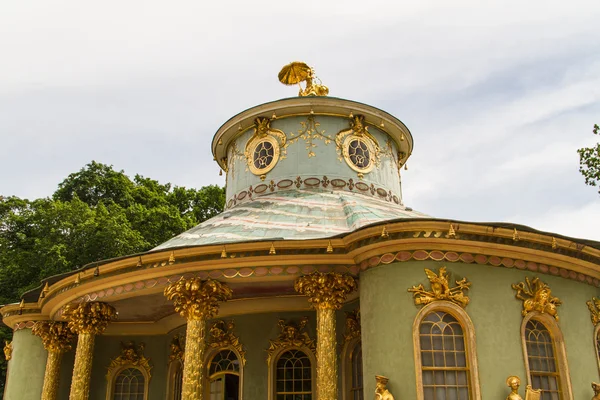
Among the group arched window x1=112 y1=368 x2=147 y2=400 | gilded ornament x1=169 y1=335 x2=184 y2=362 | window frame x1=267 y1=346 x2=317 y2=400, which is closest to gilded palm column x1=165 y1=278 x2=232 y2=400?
window frame x1=267 y1=346 x2=317 y2=400

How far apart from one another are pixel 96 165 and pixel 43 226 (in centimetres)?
731

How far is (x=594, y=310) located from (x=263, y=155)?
950cm

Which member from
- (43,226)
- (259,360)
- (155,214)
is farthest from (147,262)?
(155,214)

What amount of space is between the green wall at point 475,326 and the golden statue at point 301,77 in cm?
914

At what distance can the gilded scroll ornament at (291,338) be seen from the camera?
14627 mm

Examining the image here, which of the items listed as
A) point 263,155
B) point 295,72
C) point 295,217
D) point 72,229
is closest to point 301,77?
point 295,72

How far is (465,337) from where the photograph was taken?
1115 centimetres

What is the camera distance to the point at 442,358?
11055mm

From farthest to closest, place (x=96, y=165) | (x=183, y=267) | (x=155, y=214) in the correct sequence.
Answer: (x=96, y=165), (x=155, y=214), (x=183, y=267)

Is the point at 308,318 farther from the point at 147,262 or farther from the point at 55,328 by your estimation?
the point at 55,328

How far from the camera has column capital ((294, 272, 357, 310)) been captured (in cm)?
1214

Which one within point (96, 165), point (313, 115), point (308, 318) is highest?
point (96, 165)

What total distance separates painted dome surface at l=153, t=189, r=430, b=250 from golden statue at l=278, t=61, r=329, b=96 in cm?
445

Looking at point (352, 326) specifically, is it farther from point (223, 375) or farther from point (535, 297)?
point (535, 297)
